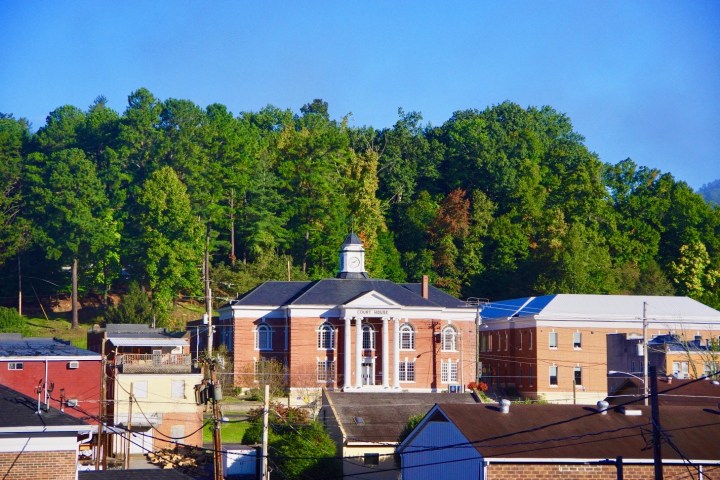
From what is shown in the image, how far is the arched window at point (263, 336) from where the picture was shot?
8988cm

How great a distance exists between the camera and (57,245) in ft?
344

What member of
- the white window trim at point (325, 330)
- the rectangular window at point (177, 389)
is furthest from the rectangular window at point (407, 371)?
the rectangular window at point (177, 389)

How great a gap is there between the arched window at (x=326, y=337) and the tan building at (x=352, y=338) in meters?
0.07

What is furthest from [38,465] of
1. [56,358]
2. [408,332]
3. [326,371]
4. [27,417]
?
[408,332]

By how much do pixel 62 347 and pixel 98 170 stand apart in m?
48.6

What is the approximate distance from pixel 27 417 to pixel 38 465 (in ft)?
4.73

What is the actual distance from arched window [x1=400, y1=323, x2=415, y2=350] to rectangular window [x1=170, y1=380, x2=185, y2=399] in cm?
2429

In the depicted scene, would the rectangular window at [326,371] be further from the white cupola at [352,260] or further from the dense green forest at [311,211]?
the dense green forest at [311,211]

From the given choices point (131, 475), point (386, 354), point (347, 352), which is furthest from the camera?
point (386, 354)

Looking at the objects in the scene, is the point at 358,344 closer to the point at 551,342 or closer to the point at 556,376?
the point at 551,342

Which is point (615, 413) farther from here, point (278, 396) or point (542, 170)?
point (542, 170)

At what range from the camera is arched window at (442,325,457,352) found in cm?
9175

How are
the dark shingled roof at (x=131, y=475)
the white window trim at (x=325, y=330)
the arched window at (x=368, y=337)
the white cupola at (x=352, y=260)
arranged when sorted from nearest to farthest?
1. the dark shingled roof at (x=131, y=475)
2. the white window trim at (x=325, y=330)
3. the arched window at (x=368, y=337)
4. the white cupola at (x=352, y=260)

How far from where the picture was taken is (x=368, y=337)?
90.5 metres
